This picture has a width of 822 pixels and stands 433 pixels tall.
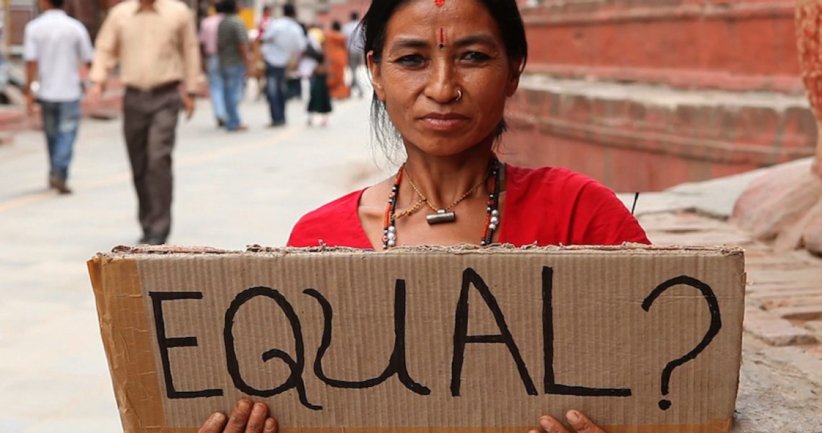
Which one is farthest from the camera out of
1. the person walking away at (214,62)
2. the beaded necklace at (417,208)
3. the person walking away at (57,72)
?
the person walking away at (214,62)

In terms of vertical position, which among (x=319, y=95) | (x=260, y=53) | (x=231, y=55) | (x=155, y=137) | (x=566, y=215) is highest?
(x=566, y=215)

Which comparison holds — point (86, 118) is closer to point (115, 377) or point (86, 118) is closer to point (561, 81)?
point (561, 81)

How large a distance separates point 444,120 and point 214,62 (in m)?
16.1

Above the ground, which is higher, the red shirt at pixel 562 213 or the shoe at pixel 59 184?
the red shirt at pixel 562 213

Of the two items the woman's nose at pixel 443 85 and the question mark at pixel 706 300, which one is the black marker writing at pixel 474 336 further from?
the woman's nose at pixel 443 85

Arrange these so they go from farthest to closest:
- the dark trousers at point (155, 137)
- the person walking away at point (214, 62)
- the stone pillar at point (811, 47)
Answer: the person walking away at point (214, 62)
the dark trousers at point (155, 137)
the stone pillar at point (811, 47)

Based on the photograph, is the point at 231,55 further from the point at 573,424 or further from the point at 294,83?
the point at 573,424

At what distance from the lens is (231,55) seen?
1727cm

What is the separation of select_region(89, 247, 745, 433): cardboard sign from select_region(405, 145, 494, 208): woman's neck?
52 cm

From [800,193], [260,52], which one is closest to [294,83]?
[260,52]

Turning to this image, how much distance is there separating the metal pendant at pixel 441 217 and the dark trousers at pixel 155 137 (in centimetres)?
560

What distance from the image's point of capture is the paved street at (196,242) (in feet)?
9.87

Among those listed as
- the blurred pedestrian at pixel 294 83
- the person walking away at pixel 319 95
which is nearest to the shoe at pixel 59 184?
the person walking away at pixel 319 95

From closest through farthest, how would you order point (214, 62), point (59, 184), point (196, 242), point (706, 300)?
1. point (706, 300)
2. point (196, 242)
3. point (59, 184)
4. point (214, 62)
